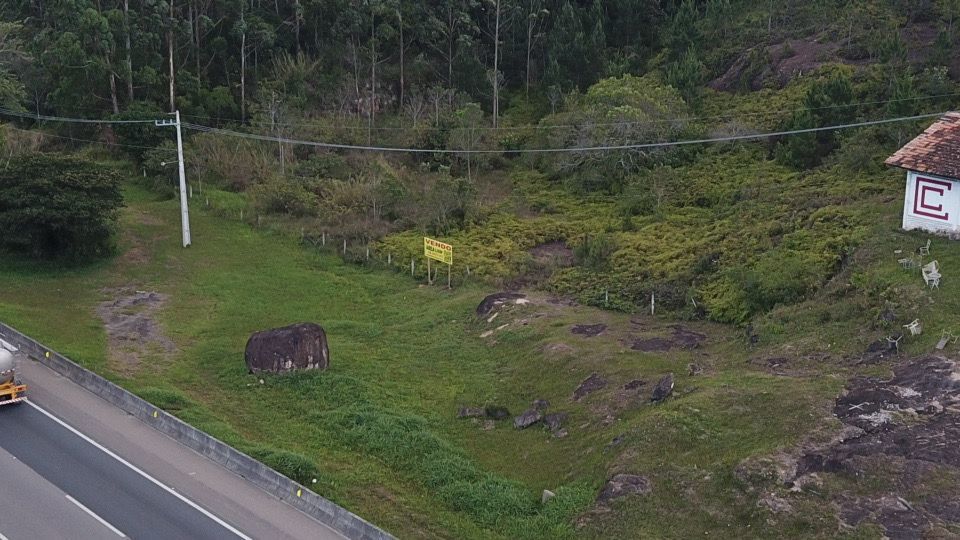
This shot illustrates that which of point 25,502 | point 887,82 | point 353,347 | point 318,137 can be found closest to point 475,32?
point 318,137

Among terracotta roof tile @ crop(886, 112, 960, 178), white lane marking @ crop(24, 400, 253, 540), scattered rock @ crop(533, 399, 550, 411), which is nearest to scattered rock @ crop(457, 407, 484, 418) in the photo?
scattered rock @ crop(533, 399, 550, 411)

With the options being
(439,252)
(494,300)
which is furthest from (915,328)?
(439,252)

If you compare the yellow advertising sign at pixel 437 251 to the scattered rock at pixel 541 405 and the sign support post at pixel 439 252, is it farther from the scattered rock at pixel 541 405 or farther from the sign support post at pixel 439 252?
the scattered rock at pixel 541 405

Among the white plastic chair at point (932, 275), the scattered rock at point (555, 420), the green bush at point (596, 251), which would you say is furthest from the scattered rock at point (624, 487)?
the green bush at point (596, 251)

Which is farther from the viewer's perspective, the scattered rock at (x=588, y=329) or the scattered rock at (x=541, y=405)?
the scattered rock at (x=588, y=329)

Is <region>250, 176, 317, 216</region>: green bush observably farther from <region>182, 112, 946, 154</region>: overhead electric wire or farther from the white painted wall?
the white painted wall

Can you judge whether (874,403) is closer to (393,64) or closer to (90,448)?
(90,448)

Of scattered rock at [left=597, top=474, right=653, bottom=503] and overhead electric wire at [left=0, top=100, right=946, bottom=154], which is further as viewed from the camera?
overhead electric wire at [left=0, top=100, right=946, bottom=154]

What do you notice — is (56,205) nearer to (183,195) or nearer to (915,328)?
(183,195)
